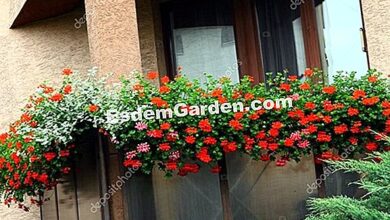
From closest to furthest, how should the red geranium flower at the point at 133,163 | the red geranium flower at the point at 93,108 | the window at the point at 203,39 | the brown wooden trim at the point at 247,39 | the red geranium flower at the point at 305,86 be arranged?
the red geranium flower at the point at 133,163, the red geranium flower at the point at 93,108, the red geranium flower at the point at 305,86, the brown wooden trim at the point at 247,39, the window at the point at 203,39

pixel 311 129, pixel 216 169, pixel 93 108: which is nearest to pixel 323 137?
pixel 311 129

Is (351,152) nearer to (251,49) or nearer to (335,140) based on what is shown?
(335,140)

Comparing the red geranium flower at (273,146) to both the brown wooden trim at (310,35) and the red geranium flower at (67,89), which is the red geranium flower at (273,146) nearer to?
the red geranium flower at (67,89)

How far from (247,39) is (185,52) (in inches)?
35.9

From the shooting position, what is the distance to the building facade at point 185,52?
24.8ft

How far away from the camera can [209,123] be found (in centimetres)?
700

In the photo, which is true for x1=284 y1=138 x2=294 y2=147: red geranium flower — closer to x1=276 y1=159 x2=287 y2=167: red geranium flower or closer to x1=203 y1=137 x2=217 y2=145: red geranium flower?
x1=276 y1=159 x2=287 y2=167: red geranium flower

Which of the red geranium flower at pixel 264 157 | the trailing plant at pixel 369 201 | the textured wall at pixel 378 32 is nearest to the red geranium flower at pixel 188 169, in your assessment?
the red geranium flower at pixel 264 157

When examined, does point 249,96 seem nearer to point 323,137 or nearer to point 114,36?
point 323,137

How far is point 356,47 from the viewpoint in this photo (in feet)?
29.2

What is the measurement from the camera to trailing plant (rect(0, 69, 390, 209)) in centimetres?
703

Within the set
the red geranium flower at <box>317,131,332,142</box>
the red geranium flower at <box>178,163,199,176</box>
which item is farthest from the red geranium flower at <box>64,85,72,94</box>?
the red geranium flower at <box>317,131,332,142</box>

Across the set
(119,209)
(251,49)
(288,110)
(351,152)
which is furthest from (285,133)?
(251,49)

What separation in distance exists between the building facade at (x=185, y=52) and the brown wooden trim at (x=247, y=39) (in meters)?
0.01
